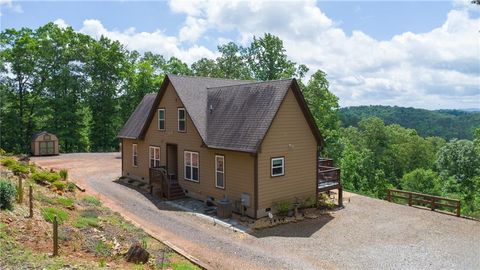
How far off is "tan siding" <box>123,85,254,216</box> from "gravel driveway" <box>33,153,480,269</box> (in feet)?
7.00

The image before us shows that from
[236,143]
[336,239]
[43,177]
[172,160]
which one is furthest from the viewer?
[172,160]

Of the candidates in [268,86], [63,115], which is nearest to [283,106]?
[268,86]

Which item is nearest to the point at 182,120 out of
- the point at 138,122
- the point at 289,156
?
the point at 138,122

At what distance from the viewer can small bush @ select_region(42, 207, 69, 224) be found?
12.0 meters

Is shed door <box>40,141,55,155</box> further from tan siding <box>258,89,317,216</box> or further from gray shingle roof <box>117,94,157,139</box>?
tan siding <box>258,89,317,216</box>

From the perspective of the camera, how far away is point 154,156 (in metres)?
23.8

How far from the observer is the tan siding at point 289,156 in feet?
55.6

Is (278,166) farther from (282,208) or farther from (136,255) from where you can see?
(136,255)

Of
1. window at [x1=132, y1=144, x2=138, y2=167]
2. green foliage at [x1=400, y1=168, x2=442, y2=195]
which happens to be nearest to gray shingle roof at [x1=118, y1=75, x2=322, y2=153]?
window at [x1=132, y1=144, x2=138, y2=167]

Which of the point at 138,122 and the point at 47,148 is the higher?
the point at 138,122

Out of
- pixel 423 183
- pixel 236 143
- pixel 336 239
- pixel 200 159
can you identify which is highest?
pixel 236 143

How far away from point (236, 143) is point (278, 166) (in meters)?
2.34

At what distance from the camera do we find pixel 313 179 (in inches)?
759

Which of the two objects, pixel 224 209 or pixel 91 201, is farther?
pixel 91 201
